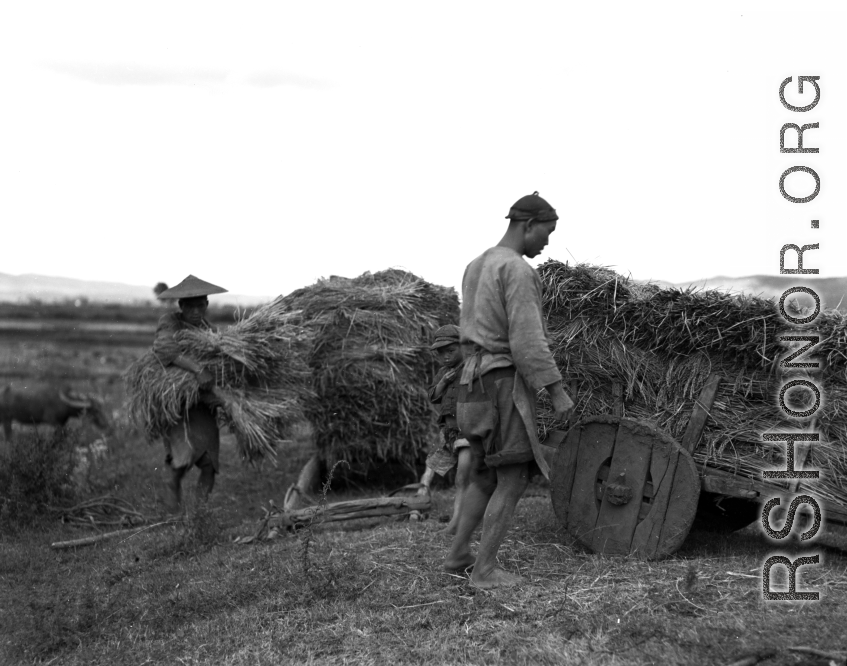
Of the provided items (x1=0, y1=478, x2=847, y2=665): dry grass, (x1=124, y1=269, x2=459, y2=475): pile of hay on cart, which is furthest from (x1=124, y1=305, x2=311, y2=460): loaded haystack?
(x1=0, y1=478, x2=847, y2=665): dry grass

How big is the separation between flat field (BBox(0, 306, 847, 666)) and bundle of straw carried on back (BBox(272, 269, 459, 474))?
5.36ft

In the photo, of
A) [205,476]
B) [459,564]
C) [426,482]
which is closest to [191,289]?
[205,476]

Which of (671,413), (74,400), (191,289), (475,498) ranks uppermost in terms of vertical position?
(191,289)

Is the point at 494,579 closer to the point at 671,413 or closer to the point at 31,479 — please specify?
the point at 671,413

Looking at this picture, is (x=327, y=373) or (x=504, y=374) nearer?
(x=504, y=374)

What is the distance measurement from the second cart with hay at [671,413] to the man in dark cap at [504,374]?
854mm

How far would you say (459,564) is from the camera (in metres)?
5.29

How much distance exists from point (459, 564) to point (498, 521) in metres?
0.54

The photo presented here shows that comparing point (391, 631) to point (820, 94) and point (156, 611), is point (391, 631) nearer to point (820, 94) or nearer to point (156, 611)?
point (156, 611)

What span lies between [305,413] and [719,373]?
4289mm

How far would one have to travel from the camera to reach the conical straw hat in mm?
8000

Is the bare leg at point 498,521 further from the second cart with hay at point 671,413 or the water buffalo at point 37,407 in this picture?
the water buffalo at point 37,407

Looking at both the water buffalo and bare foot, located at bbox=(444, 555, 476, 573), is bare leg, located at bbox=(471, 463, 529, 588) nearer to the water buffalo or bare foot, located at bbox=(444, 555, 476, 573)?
bare foot, located at bbox=(444, 555, 476, 573)

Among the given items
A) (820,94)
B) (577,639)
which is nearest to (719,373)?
(820,94)
